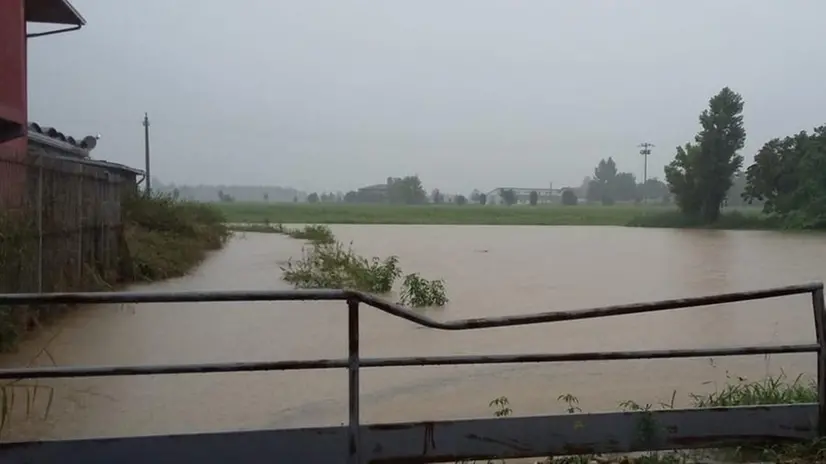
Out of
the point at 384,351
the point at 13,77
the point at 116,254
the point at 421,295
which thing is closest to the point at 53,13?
the point at 13,77

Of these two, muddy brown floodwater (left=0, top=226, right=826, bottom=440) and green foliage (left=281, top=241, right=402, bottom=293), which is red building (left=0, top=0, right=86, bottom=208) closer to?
muddy brown floodwater (left=0, top=226, right=826, bottom=440)

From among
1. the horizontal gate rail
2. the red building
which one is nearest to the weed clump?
the red building

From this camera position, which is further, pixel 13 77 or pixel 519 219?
pixel 519 219

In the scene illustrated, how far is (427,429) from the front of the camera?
126 inches

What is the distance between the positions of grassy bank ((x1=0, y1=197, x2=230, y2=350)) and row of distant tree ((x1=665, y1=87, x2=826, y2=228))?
29846mm

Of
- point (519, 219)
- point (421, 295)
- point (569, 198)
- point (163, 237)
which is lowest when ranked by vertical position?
point (421, 295)

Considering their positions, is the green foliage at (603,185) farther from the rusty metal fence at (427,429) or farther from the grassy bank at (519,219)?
the rusty metal fence at (427,429)

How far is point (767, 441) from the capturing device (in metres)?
3.48

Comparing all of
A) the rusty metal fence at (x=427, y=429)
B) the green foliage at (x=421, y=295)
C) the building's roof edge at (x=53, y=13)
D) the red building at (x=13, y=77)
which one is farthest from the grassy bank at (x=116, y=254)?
the rusty metal fence at (x=427, y=429)

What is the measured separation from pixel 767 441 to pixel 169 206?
61.7ft

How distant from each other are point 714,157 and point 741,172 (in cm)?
173

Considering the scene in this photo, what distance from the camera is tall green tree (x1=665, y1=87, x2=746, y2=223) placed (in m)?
46.9

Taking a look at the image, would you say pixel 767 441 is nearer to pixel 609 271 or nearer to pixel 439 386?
pixel 439 386

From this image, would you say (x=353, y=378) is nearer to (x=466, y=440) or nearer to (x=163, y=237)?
(x=466, y=440)
